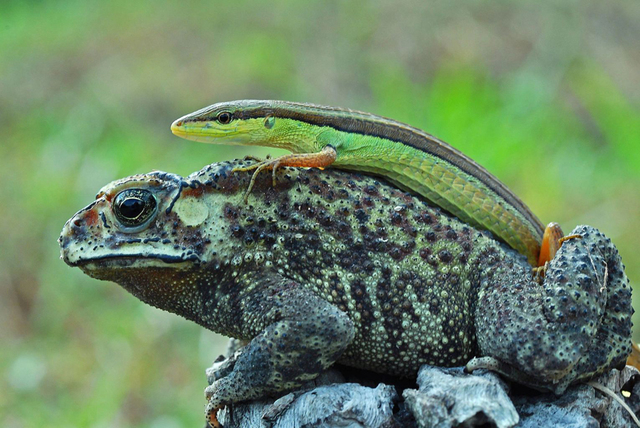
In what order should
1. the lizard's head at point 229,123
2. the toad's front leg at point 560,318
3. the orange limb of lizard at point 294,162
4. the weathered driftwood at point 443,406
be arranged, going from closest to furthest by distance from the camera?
the weathered driftwood at point 443,406 → the toad's front leg at point 560,318 → the orange limb of lizard at point 294,162 → the lizard's head at point 229,123

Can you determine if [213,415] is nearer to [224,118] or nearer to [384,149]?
[224,118]

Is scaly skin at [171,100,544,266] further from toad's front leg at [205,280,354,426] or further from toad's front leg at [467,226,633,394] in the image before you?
toad's front leg at [205,280,354,426]

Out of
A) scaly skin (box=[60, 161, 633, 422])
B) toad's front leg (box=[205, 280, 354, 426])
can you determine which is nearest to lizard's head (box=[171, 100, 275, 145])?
scaly skin (box=[60, 161, 633, 422])

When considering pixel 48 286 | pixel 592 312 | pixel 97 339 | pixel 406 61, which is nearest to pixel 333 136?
pixel 592 312

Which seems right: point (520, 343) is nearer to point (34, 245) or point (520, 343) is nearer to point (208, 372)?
point (208, 372)

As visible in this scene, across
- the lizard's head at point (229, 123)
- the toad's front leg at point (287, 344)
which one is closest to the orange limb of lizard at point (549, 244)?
the toad's front leg at point (287, 344)

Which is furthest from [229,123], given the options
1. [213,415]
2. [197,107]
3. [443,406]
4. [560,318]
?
[197,107]

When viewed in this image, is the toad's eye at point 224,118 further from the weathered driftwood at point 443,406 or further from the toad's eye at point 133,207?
the weathered driftwood at point 443,406

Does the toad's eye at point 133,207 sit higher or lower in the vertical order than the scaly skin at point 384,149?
lower

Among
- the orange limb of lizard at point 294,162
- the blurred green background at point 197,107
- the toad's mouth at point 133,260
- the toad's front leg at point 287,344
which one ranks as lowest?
the toad's front leg at point 287,344
